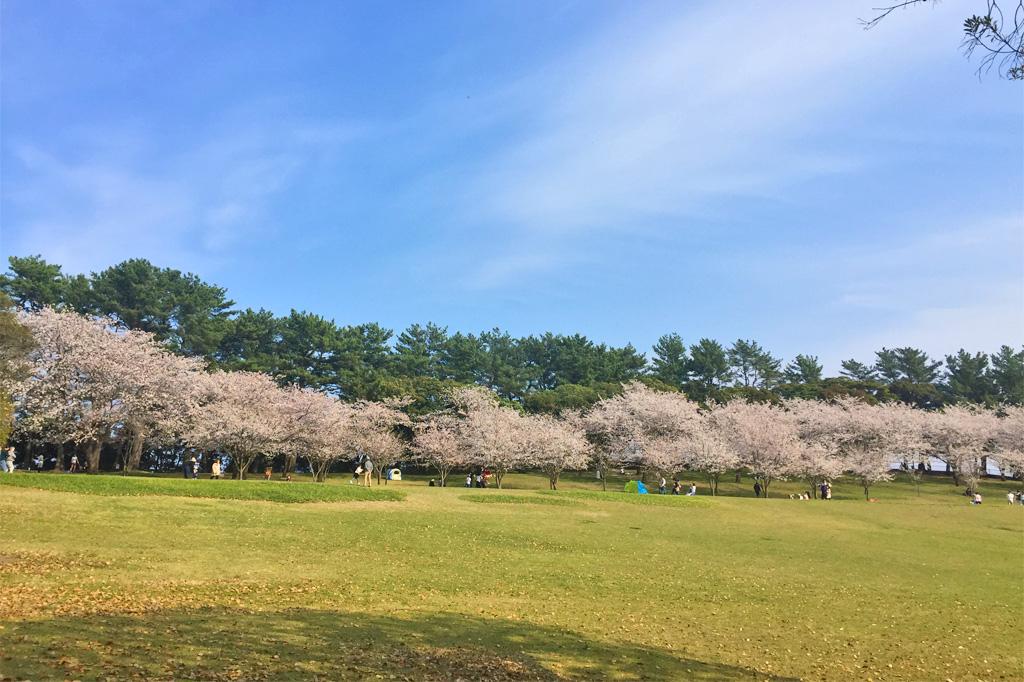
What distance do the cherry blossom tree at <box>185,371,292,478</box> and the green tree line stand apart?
45.2 ft

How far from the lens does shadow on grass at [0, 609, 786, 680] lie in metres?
9.02

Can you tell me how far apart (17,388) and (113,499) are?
23554 mm

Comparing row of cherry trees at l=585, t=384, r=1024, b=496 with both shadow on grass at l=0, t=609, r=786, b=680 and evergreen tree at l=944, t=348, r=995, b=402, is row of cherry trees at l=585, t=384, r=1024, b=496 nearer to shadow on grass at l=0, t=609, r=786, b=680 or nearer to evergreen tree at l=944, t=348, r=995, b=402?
evergreen tree at l=944, t=348, r=995, b=402

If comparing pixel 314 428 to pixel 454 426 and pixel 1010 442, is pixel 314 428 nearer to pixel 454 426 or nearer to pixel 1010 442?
pixel 454 426

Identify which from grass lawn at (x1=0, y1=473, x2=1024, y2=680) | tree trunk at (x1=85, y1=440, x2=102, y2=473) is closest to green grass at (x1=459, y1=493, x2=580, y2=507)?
grass lawn at (x1=0, y1=473, x2=1024, y2=680)

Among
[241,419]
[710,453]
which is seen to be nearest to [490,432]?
[710,453]

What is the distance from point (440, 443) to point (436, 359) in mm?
40742

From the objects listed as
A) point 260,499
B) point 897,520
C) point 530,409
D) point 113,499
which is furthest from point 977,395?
point 113,499

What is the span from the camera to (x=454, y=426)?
7019 cm

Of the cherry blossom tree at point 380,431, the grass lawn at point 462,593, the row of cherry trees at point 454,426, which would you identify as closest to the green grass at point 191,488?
the grass lawn at point 462,593

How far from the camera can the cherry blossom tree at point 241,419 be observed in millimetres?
52250

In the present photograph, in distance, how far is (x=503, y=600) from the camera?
16.1 m

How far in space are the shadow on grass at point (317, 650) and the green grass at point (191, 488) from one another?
20.3 meters

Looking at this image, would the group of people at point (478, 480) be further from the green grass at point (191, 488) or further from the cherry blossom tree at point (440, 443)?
the green grass at point (191, 488)
